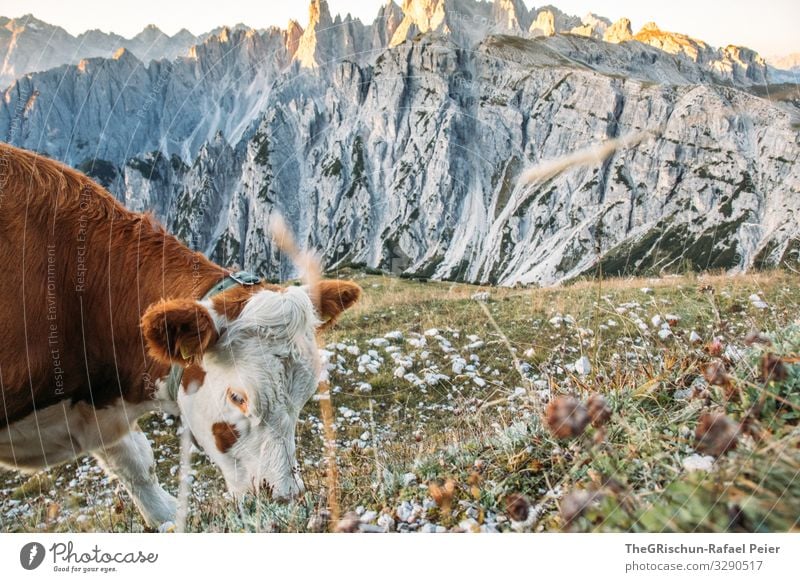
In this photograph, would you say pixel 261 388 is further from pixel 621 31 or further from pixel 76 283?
pixel 621 31

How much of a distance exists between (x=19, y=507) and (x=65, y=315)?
2.05m

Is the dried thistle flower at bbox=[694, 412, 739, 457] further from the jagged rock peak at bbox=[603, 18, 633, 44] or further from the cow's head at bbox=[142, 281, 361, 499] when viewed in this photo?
the jagged rock peak at bbox=[603, 18, 633, 44]

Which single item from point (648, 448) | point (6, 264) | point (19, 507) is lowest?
point (19, 507)

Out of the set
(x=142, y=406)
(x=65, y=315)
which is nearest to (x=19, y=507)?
(x=142, y=406)

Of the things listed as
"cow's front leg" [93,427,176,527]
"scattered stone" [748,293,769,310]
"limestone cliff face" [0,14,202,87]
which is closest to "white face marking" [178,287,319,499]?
"cow's front leg" [93,427,176,527]

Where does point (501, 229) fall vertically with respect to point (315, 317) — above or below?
above

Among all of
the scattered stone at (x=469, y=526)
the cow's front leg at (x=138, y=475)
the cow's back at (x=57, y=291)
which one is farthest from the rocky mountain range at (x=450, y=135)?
the scattered stone at (x=469, y=526)

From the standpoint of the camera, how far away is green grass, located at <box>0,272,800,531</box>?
68.9 inches

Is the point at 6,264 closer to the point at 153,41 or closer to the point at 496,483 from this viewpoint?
the point at 153,41

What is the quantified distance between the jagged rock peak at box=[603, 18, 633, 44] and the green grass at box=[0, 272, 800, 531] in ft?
5.77

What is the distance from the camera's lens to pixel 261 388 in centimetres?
225

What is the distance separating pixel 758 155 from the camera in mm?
4191

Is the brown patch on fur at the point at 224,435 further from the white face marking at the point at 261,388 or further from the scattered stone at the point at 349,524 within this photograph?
the scattered stone at the point at 349,524
